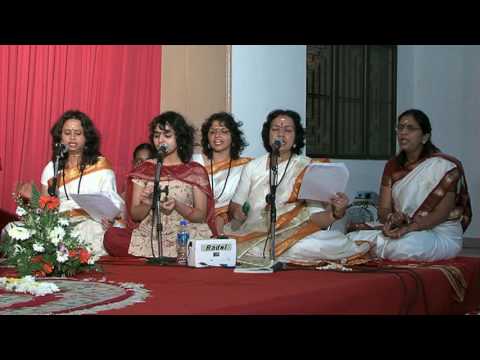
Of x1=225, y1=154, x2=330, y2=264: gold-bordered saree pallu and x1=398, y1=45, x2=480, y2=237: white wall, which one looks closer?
x1=225, y1=154, x2=330, y2=264: gold-bordered saree pallu

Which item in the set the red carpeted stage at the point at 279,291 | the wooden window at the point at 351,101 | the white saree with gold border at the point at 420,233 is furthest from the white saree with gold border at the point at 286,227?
the wooden window at the point at 351,101

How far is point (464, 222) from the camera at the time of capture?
16.2 ft

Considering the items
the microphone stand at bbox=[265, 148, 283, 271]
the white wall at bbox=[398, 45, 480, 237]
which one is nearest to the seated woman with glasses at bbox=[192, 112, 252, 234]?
the microphone stand at bbox=[265, 148, 283, 271]

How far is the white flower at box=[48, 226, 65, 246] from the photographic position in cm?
338

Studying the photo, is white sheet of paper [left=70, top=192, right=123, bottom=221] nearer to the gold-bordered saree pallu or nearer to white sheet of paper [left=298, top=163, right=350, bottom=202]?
the gold-bordered saree pallu

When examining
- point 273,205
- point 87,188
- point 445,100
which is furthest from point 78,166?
point 445,100

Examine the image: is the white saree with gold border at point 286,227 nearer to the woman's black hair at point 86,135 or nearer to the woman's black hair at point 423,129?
the woman's black hair at point 423,129

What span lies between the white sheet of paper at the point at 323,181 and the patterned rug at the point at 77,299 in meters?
1.37

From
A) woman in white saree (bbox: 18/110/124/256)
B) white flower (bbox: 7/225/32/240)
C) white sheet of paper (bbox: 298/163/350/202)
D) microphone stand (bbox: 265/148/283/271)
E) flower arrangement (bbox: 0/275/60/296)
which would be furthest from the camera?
woman in white saree (bbox: 18/110/124/256)

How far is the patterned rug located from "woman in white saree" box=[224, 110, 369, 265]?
1.20 m

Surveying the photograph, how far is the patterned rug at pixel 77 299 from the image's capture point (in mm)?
2459

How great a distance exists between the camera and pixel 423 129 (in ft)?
16.3

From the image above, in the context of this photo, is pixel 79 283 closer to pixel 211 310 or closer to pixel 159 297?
pixel 159 297
